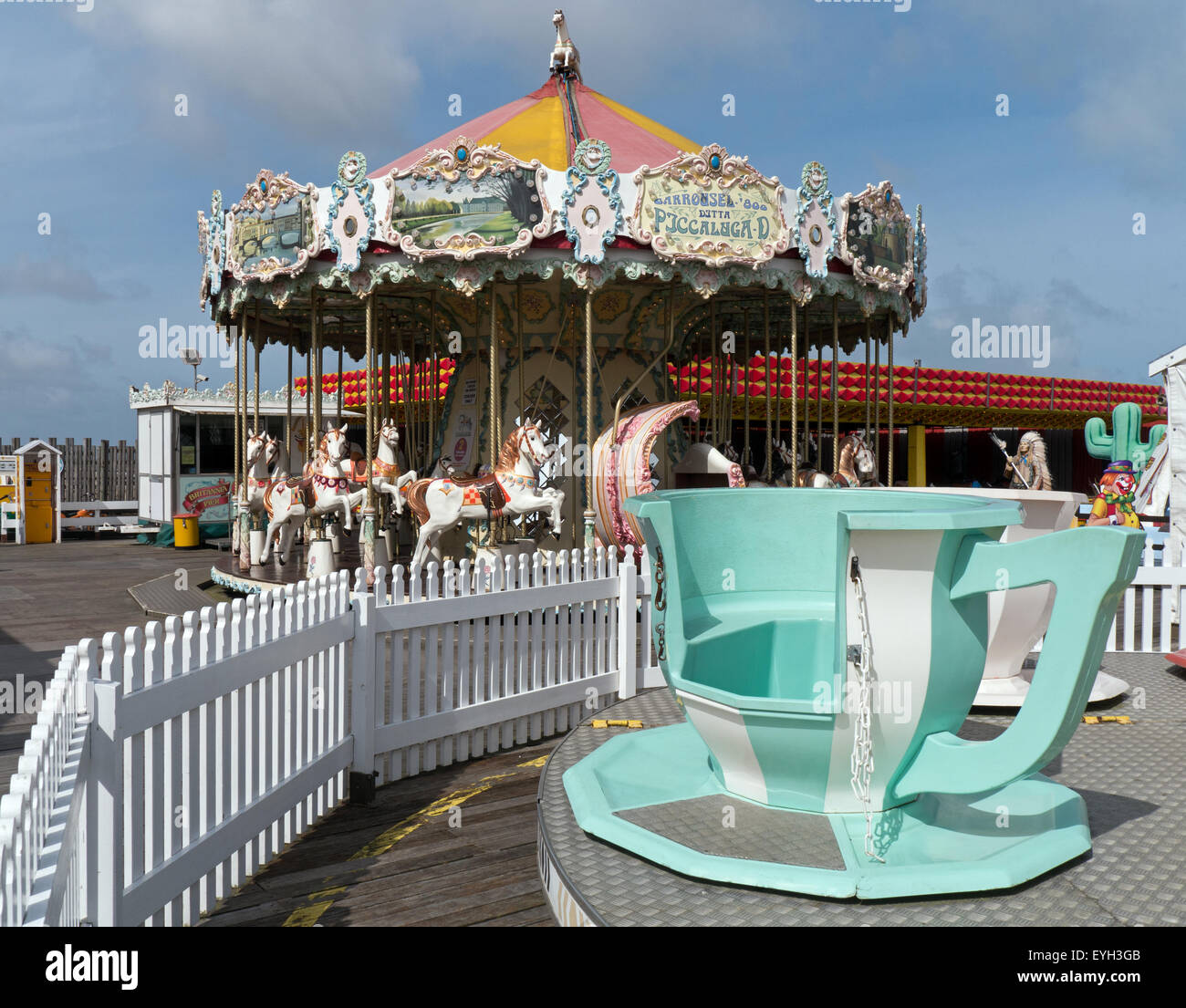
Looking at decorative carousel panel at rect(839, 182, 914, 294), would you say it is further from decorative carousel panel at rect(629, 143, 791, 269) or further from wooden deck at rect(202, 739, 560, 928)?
wooden deck at rect(202, 739, 560, 928)

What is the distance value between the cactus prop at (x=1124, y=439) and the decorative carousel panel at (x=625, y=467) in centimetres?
1209

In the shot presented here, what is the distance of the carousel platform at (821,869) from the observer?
285 cm

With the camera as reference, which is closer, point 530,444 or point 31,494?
point 530,444

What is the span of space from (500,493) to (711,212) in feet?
12.3

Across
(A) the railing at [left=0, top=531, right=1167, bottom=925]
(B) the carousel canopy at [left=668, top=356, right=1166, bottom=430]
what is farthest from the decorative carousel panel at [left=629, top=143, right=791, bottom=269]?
(B) the carousel canopy at [left=668, top=356, right=1166, bottom=430]

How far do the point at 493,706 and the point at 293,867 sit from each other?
186cm

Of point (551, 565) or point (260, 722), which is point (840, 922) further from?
point (551, 565)

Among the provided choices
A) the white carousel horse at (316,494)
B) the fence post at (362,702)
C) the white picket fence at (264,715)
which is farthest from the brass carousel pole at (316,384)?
the fence post at (362,702)

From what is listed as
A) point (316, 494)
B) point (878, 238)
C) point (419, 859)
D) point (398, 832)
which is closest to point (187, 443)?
point (316, 494)

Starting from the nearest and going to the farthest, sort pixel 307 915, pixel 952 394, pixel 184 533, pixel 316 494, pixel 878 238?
pixel 307 915
pixel 878 238
pixel 316 494
pixel 184 533
pixel 952 394

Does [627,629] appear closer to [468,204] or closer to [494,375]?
[494,375]

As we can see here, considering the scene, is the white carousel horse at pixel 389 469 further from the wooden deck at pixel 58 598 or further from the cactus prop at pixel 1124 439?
the cactus prop at pixel 1124 439

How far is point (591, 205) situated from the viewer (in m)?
10.0
